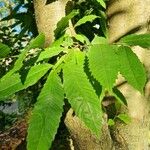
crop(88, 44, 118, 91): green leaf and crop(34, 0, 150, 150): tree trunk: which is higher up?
crop(88, 44, 118, 91): green leaf

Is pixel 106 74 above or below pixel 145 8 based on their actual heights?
above

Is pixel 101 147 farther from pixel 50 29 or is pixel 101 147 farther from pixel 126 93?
pixel 50 29

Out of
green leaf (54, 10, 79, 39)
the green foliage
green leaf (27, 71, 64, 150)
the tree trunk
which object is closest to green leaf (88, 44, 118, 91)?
the green foliage

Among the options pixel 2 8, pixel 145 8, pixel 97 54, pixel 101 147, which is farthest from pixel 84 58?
pixel 2 8

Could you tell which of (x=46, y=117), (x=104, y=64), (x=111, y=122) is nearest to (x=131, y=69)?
(x=104, y=64)

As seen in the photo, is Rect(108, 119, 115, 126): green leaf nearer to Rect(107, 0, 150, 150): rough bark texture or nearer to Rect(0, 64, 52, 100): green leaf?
Rect(107, 0, 150, 150): rough bark texture

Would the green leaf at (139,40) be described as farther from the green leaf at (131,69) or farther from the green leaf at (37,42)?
the green leaf at (37,42)
